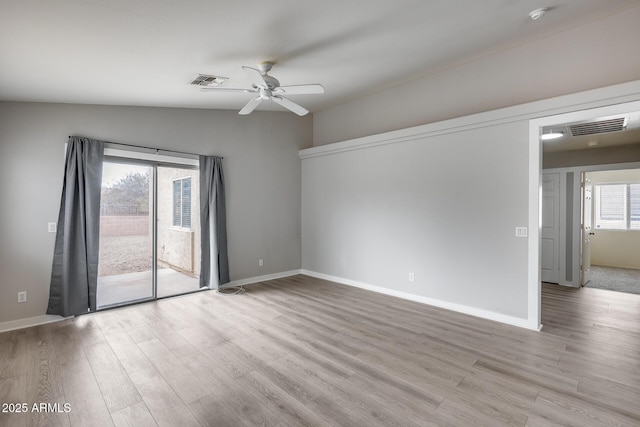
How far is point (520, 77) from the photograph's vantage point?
12.5 ft

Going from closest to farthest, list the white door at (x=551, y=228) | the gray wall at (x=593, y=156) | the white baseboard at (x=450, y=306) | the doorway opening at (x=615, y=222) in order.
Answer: the white baseboard at (x=450, y=306)
the gray wall at (x=593, y=156)
the white door at (x=551, y=228)
the doorway opening at (x=615, y=222)

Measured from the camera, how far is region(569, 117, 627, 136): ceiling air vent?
363cm

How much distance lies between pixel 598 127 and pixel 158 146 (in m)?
6.16

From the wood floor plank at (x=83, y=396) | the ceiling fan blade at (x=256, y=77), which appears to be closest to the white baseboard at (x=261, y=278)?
the wood floor plank at (x=83, y=396)

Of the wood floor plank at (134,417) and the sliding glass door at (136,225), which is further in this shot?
the sliding glass door at (136,225)

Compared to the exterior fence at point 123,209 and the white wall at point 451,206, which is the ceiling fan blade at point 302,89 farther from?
the exterior fence at point 123,209

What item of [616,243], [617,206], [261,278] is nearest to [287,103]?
[261,278]

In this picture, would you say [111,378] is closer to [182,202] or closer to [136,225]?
[136,225]

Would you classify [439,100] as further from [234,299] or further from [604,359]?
[234,299]

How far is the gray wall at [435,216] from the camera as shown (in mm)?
3705

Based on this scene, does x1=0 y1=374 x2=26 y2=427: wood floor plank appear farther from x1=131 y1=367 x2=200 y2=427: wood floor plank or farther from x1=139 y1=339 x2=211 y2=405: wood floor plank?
x1=139 y1=339 x2=211 y2=405: wood floor plank

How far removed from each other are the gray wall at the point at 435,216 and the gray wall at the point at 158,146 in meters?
0.81

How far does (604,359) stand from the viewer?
2.81 metres

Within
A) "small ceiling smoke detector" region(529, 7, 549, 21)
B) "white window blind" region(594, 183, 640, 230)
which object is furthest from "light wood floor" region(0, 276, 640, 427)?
"white window blind" region(594, 183, 640, 230)
